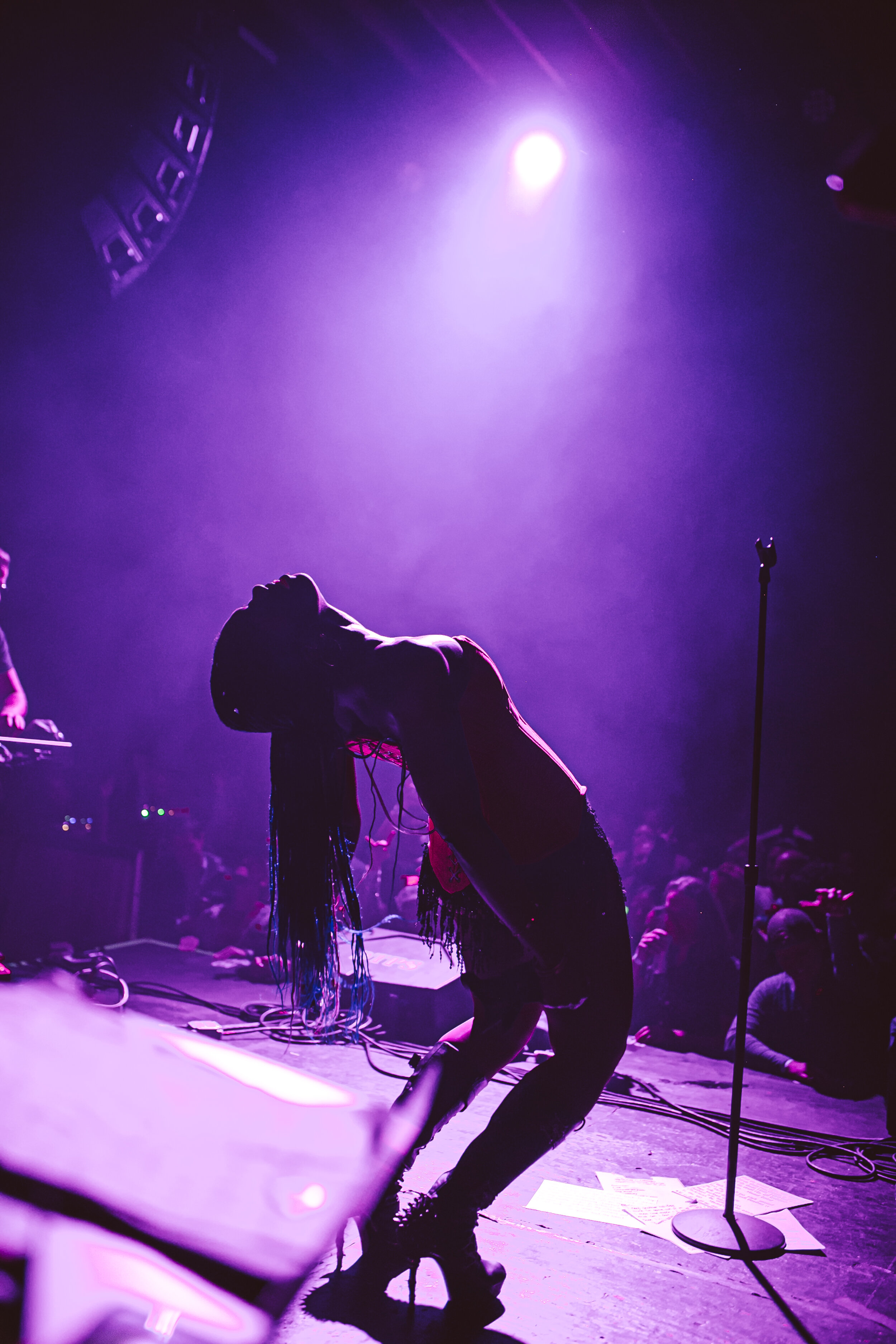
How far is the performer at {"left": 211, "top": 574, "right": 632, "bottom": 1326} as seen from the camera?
4.71 feet

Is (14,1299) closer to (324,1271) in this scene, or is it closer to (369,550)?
(324,1271)

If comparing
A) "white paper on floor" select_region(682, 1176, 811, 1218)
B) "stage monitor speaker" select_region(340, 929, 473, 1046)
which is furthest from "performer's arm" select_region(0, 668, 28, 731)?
"white paper on floor" select_region(682, 1176, 811, 1218)

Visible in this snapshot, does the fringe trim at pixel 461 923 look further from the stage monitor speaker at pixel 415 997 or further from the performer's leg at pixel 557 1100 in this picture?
the stage monitor speaker at pixel 415 997

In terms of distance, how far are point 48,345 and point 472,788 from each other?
27.5ft

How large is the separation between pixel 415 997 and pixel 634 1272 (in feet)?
8.02

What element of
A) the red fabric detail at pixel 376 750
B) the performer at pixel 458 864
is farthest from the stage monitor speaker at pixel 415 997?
the red fabric detail at pixel 376 750

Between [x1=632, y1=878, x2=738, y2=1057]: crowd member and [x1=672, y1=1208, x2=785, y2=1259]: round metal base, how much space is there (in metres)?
2.44

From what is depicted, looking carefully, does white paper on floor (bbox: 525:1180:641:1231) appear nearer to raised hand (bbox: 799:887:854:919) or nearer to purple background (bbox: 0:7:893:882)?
raised hand (bbox: 799:887:854:919)

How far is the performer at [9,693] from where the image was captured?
16.8 feet

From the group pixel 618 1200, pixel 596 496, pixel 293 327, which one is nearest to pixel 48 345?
pixel 293 327

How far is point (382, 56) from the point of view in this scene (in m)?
7.34

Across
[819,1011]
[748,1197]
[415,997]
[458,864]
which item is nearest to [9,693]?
[415,997]

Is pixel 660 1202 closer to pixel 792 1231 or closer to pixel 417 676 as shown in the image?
pixel 792 1231

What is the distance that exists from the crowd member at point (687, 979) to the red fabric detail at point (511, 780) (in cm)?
349
